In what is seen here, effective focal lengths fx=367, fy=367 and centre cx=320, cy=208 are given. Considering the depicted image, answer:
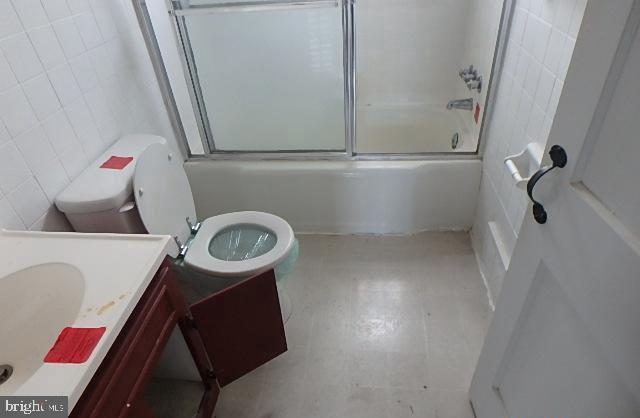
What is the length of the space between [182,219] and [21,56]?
73 cm

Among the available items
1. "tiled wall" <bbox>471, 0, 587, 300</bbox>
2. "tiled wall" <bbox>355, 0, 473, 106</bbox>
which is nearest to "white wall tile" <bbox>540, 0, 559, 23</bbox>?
"tiled wall" <bbox>471, 0, 587, 300</bbox>

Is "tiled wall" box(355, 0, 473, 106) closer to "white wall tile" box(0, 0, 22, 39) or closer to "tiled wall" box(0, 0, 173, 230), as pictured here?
"tiled wall" box(0, 0, 173, 230)

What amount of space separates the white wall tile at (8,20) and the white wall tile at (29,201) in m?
0.40

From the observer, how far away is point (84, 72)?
1.29 metres

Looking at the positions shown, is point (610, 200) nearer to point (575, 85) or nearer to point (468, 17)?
point (575, 85)

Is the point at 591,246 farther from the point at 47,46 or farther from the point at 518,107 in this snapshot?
the point at 47,46

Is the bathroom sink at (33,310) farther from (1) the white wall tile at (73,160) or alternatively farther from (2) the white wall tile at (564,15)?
(2) the white wall tile at (564,15)

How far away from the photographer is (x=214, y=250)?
60.9 inches

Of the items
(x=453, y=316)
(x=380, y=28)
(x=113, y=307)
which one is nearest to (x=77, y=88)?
(x=113, y=307)

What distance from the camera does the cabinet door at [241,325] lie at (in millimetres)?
1089

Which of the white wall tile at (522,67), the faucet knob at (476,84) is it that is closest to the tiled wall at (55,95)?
the white wall tile at (522,67)

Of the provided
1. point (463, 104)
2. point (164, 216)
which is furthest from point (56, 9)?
point (463, 104)

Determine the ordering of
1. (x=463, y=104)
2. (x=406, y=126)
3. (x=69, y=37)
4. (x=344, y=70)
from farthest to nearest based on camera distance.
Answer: (x=406, y=126) → (x=463, y=104) → (x=344, y=70) → (x=69, y=37)

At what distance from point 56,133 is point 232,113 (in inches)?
38.4
